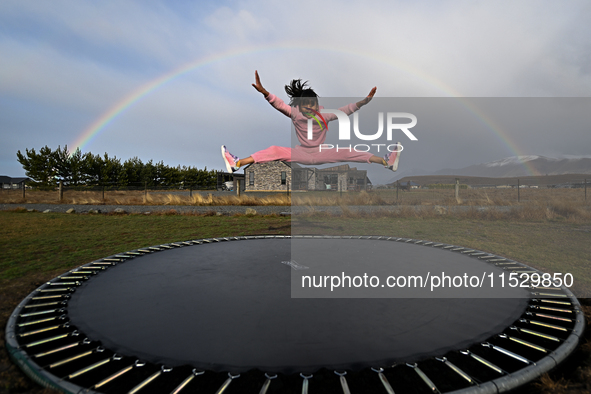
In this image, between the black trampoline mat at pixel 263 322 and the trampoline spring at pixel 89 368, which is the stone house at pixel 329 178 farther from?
the trampoline spring at pixel 89 368

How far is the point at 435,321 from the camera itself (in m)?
1.42

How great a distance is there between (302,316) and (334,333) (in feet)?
0.70

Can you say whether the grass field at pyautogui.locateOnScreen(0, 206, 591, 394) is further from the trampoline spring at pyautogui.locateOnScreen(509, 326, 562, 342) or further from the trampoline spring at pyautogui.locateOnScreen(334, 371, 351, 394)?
the trampoline spring at pyautogui.locateOnScreen(334, 371, 351, 394)

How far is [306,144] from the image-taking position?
11.8ft

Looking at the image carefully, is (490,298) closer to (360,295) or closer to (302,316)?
(360,295)

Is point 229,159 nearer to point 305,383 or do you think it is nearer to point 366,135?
point 366,135

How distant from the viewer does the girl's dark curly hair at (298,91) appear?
3619 millimetres

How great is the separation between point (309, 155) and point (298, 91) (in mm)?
847

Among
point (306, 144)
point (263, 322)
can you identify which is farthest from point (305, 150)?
point (263, 322)

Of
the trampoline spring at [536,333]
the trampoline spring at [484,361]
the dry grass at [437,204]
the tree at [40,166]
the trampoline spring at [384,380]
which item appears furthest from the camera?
the tree at [40,166]

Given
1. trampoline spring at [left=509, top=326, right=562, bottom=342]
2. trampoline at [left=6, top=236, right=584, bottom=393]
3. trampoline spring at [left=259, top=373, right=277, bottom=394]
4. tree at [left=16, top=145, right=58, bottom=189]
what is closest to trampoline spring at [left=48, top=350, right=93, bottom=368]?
trampoline at [left=6, top=236, right=584, bottom=393]

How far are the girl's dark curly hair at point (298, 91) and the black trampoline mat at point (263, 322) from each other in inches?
87.9

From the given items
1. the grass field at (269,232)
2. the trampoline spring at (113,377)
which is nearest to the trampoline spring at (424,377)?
the grass field at (269,232)

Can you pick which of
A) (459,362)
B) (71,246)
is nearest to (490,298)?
(459,362)
